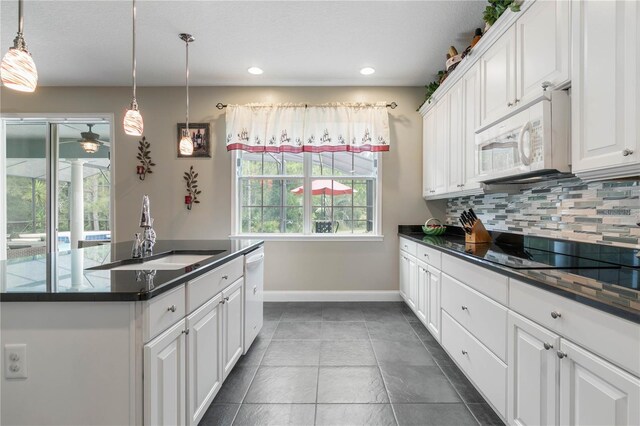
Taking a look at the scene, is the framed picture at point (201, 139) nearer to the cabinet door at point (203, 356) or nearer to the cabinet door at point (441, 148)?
the cabinet door at point (203, 356)

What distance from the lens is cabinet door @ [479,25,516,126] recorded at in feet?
6.58

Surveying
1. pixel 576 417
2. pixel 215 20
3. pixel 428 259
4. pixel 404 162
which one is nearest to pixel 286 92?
pixel 215 20

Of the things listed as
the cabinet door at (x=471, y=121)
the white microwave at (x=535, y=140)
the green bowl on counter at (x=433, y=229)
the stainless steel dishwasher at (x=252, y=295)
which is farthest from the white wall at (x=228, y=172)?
the white microwave at (x=535, y=140)

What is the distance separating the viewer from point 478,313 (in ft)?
5.92

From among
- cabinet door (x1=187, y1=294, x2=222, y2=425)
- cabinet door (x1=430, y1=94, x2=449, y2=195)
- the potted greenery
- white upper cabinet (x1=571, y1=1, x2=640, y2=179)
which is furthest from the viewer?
cabinet door (x1=430, y1=94, x2=449, y2=195)

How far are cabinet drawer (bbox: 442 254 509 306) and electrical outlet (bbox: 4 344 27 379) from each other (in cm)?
193

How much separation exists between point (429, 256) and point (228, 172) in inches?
102

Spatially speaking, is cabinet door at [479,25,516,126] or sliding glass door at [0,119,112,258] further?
sliding glass door at [0,119,112,258]

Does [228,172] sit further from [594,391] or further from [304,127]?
[594,391]

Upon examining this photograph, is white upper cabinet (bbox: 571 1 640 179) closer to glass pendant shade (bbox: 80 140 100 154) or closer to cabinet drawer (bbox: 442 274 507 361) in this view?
cabinet drawer (bbox: 442 274 507 361)

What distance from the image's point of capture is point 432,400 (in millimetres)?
1906

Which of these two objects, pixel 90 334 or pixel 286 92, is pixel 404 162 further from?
pixel 90 334

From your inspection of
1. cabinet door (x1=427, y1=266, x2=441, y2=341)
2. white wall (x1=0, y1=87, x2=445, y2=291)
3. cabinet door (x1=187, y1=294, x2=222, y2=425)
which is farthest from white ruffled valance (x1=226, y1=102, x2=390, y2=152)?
cabinet door (x1=187, y1=294, x2=222, y2=425)

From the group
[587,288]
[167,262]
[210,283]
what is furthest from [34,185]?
[587,288]
